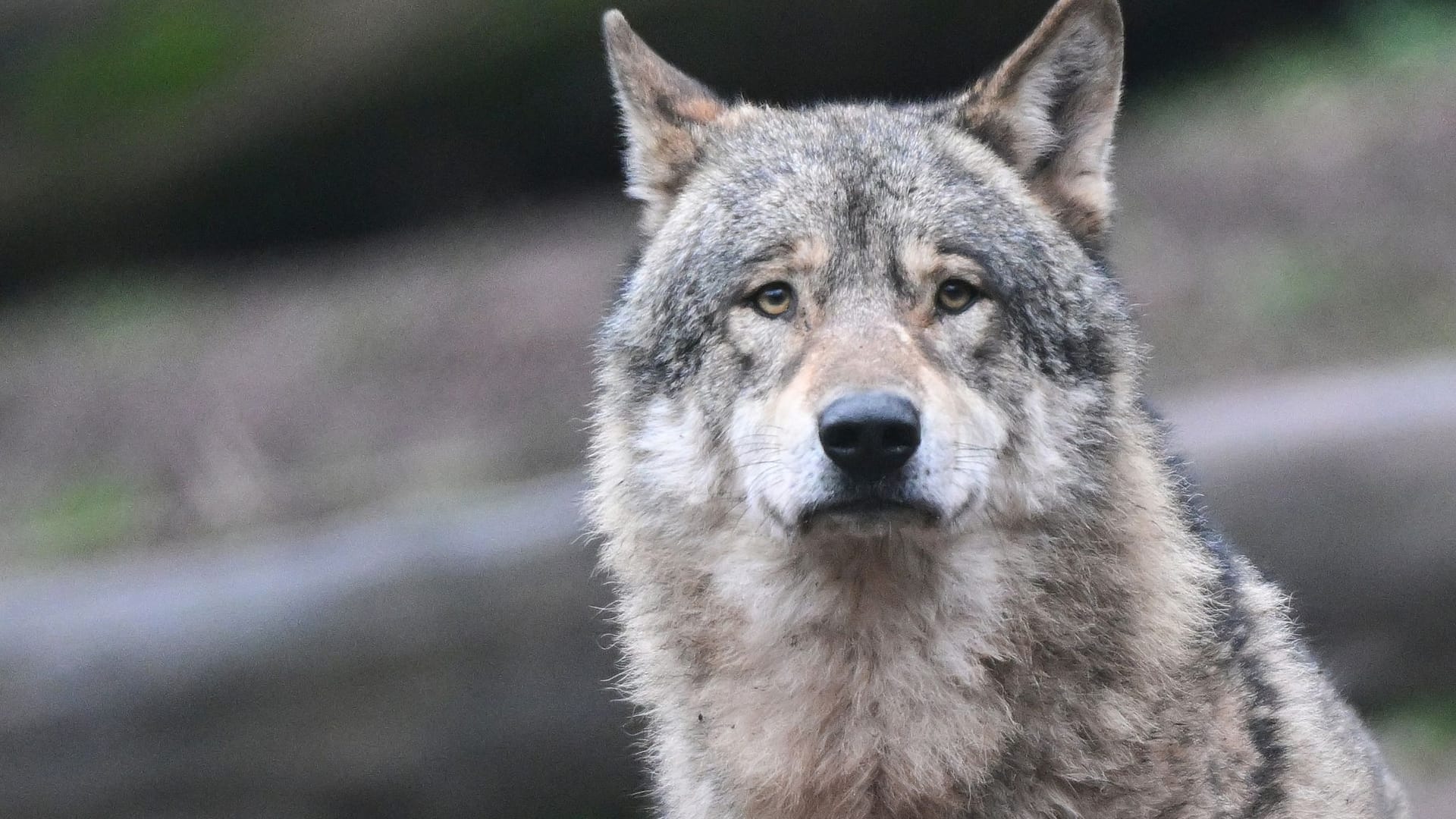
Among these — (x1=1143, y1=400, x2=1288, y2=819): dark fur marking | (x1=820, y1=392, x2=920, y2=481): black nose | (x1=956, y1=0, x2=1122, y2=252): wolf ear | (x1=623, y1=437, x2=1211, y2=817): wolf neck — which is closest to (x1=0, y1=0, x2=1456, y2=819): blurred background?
(x1=1143, y1=400, x2=1288, y2=819): dark fur marking

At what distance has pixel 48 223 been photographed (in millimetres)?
11664

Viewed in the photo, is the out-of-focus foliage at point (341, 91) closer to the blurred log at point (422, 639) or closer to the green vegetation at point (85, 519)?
the green vegetation at point (85, 519)

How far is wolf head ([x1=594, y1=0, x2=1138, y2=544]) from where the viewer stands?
4094 mm

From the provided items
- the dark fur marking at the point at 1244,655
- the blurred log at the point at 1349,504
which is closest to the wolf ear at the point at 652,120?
the dark fur marking at the point at 1244,655

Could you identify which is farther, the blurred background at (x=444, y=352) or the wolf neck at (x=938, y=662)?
the blurred background at (x=444, y=352)

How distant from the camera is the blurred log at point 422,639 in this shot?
798 cm

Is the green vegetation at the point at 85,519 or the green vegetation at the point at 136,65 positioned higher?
the green vegetation at the point at 136,65

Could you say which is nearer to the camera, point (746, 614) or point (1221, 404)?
point (746, 614)

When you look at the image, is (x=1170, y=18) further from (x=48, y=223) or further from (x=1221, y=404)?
(x=48, y=223)

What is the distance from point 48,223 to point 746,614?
8982 millimetres

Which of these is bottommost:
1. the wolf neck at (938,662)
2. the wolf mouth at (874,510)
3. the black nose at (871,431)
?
the wolf neck at (938,662)

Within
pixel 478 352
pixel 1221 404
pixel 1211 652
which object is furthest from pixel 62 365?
pixel 1211 652

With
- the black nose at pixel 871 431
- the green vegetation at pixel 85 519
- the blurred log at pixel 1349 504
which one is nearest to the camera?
the black nose at pixel 871 431

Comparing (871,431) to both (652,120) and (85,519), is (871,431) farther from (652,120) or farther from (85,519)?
(85,519)
